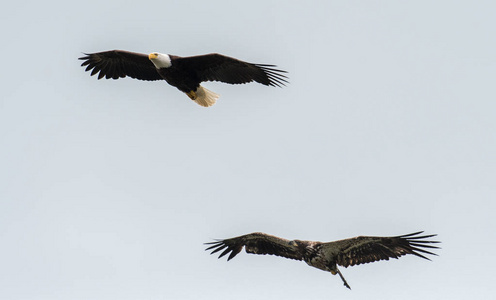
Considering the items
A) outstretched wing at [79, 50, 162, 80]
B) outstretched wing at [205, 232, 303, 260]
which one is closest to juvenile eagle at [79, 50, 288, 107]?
outstretched wing at [79, 50, 162, 80]

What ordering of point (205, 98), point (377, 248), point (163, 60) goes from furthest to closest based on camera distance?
point (205, 98) → point (163, 60) → point (377, 248)

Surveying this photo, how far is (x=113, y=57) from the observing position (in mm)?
17281

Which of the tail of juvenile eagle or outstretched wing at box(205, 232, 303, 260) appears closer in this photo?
outstretched wing at box(205, 232, 303, 260)

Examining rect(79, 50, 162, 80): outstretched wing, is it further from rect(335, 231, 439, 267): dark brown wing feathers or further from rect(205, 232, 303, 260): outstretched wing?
rect(335, 231, 439, 267): dark brown wing feathers

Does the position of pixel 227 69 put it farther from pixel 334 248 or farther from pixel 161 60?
pixel 334 248

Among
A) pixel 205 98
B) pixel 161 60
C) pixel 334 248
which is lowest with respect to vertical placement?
pixel 334 248

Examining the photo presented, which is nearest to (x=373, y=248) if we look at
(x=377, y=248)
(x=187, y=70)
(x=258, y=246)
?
(x=377, y=248)

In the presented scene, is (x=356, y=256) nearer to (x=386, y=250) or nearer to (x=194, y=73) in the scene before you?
(x=386, y=250)

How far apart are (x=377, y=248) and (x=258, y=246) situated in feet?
7.53

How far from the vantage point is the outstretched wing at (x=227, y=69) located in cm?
1606

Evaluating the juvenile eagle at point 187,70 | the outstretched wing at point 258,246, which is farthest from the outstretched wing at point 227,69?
the outstretched wing at point 258,246

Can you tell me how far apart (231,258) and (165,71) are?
3.81m

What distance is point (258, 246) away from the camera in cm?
1500

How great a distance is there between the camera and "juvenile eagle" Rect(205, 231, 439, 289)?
→ 13.5 meters
